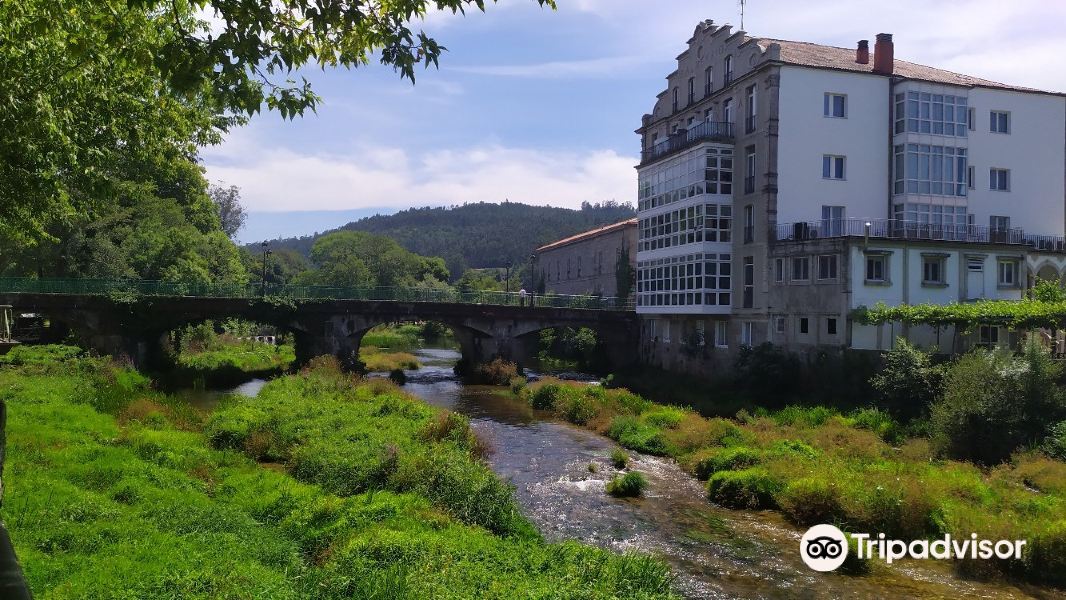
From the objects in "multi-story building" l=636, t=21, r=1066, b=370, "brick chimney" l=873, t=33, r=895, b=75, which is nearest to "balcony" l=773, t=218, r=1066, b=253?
"multi-story building" l=636, t=21, r=1066, b=370

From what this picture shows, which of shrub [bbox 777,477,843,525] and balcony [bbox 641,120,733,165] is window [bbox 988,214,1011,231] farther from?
shrub [bbox 777,477,843,525]

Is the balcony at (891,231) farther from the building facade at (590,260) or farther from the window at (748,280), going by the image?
the building facade at (590,260)

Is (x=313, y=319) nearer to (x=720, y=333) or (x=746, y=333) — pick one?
(x=720, y=333)

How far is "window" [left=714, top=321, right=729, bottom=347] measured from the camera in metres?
42.4

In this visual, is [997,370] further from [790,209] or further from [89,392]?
[89,392]

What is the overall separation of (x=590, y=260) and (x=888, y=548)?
5518 cm

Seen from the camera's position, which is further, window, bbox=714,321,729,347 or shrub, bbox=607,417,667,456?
window, bbox=714,321,729,347

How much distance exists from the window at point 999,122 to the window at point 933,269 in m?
10.8

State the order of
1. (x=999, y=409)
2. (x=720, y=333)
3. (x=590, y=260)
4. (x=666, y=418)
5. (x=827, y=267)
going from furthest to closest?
(x=590, y=260), (x=720, y=333), (x=827, y=267), (x=666, y=418), (x=999, y=409)

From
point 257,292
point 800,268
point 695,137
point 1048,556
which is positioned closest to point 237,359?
point 257,292

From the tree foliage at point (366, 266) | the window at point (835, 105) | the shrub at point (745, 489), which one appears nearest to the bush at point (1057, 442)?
the shrub at point (745, 489)

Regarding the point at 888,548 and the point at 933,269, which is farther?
the point at 933,269

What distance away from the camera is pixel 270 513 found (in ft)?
52.8

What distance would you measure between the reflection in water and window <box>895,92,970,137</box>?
2419cm
